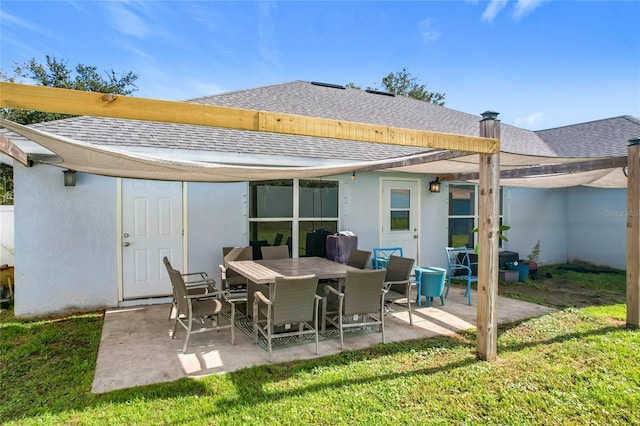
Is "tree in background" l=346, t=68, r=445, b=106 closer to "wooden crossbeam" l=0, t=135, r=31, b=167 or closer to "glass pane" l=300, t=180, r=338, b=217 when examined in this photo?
"glass pane" l=300, t=180, r=338, b=217

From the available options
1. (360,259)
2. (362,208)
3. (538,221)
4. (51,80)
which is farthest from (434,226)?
(51,80)

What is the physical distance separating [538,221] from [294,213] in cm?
776

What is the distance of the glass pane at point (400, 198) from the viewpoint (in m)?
8.41

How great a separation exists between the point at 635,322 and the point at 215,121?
603cm

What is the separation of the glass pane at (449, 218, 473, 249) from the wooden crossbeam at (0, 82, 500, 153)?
628cm

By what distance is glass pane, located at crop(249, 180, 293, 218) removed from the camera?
7.02m

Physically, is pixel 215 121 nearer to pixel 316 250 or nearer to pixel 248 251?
pixel 248 251

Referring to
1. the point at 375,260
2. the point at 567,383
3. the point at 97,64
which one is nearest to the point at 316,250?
the point at 375,260

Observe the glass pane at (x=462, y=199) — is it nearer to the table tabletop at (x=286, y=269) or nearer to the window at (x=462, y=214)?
the window at (x=462, y=214)

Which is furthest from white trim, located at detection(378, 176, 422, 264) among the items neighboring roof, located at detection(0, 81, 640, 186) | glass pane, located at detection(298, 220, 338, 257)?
glass pane, located at detection(298, 220, 338, 257)

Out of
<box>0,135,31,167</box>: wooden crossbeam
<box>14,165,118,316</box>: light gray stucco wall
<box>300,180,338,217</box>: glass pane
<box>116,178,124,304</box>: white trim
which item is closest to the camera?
<box>0,135,31,167</box>: wooden crossbeam

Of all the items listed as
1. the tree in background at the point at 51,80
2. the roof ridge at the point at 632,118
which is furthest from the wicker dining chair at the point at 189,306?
the tree in background at the point at 51,80

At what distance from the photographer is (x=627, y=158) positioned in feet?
16.6

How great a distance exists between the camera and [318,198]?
761cm
